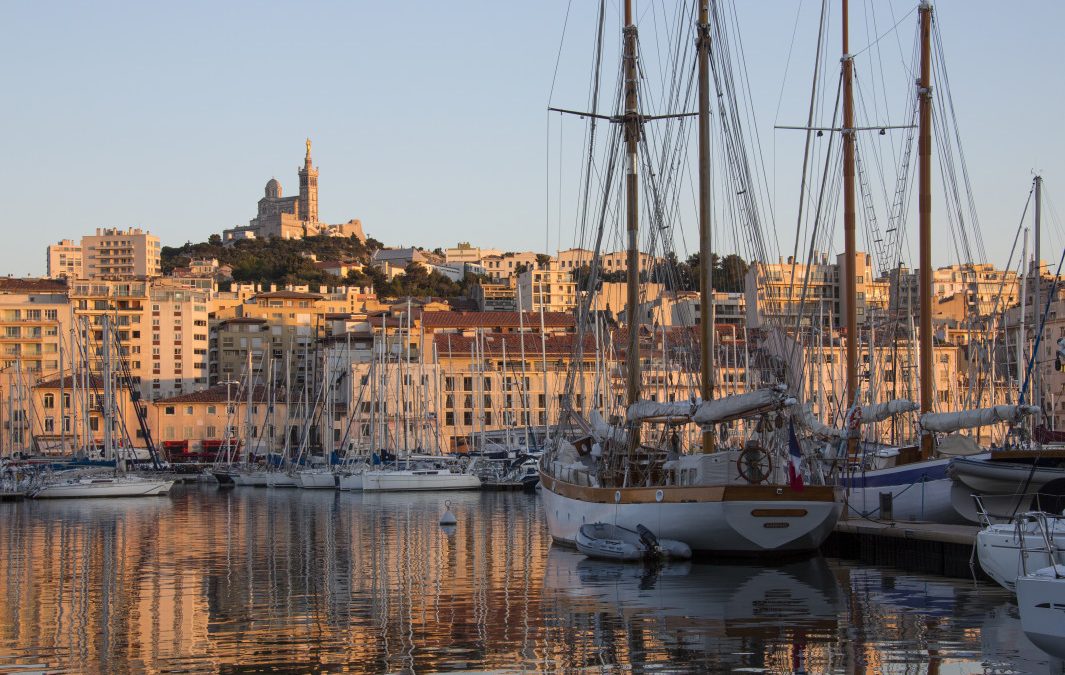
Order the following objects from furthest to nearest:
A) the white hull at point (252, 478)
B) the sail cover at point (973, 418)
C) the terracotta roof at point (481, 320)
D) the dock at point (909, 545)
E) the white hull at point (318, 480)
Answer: the terracotta roof at point (481, 320), the white hull at point (252, 478), the white hull at point (318, 480), the sail cover at point (973, 418), the dock at point (909, 545)

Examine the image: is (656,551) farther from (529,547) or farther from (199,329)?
A: (199,329)

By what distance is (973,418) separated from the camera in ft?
118

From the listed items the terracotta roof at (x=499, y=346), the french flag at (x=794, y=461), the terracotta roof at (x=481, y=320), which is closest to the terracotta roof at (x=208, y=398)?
the terracotta roof at (x=499, y=346)

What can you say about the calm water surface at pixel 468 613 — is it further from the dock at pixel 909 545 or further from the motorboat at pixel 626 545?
the dock at pixel 909 545

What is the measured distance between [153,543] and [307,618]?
66.9 ft

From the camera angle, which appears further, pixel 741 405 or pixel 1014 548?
pixel 741 405

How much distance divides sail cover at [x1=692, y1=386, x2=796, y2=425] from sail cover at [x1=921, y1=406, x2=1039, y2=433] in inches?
192

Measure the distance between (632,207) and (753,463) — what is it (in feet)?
33.4

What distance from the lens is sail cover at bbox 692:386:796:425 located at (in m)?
32.9

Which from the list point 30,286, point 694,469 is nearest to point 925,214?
point 694,469

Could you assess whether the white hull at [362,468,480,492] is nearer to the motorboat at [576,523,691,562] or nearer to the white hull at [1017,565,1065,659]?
the motorboat at [576,523,691,562]

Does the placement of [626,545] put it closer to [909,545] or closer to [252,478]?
[909,545]

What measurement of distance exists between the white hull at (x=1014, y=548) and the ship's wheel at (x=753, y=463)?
28.1 feet

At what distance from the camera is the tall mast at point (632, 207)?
38.5 metres
